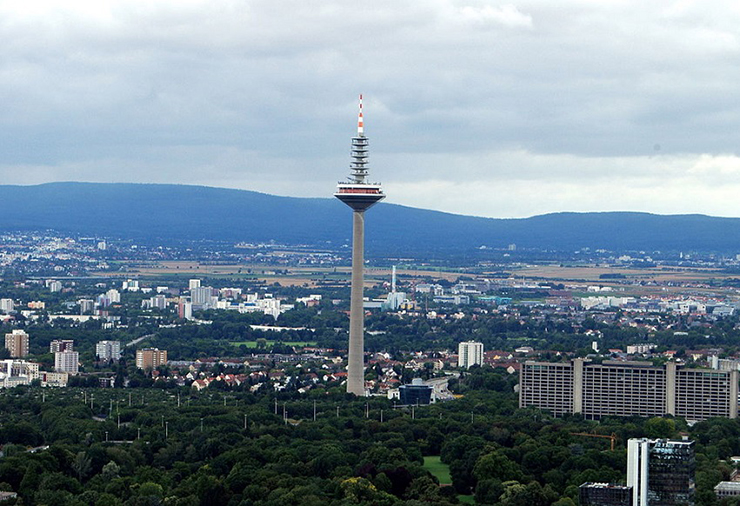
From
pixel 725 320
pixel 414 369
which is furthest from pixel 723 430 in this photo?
pixel 725 320

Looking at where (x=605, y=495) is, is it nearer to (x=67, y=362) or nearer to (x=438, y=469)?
(x=438, y=469)

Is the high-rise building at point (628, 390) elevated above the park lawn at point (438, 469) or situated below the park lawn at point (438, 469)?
above

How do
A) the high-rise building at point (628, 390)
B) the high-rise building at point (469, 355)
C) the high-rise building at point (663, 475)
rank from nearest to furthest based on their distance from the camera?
the high-rise building at point (663, 475) < the high-rise building at point (628, 390) < the high-rise building at point (469, 355)

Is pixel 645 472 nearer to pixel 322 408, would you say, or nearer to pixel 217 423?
pixel 217 423

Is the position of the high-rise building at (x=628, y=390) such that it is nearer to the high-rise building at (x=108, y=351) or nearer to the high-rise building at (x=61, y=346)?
the high-rise building at (x=108, y=351)

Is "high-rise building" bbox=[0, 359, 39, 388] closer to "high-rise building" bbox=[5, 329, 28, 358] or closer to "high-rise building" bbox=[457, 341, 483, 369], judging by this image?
"high-rise building" bbox=[5, 329, 28, 358]

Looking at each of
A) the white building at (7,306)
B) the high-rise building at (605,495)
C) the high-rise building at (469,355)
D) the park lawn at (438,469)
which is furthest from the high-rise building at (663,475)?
the white building at (7,306)
